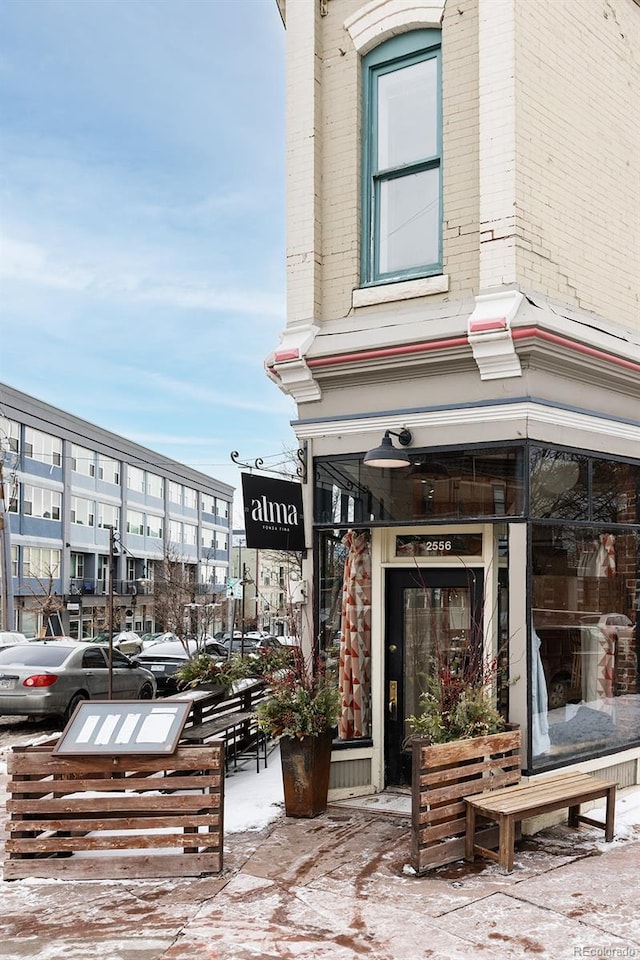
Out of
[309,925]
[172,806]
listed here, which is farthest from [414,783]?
[172,806]

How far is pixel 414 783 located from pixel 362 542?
307 centimetres

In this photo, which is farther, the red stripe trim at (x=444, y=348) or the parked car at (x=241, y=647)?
the parked car at (x=241, y=647)

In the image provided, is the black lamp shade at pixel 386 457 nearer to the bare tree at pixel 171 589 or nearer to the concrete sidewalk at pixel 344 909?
the concrete sidewalk at pixel 344 909

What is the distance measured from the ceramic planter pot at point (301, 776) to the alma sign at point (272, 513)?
72.9 inches

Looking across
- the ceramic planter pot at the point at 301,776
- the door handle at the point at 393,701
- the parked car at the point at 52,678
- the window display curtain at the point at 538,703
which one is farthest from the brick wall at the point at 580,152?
the parked car at the point at 52,678

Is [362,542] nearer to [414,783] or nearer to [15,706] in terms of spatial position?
[414,783]

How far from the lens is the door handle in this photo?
351 inches

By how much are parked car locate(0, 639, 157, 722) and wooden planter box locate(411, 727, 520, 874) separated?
28.9 ft

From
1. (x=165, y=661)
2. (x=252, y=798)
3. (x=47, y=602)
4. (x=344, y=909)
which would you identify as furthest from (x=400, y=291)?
(x=47, y=602)

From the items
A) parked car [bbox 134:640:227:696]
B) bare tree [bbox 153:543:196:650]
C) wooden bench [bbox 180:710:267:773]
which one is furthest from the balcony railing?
wooden bench [bbox 180:710:267:773]

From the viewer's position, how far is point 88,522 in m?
55.7

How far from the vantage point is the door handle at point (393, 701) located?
8914mm

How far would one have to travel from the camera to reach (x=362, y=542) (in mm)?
9188

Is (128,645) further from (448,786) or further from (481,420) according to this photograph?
(448,786)
